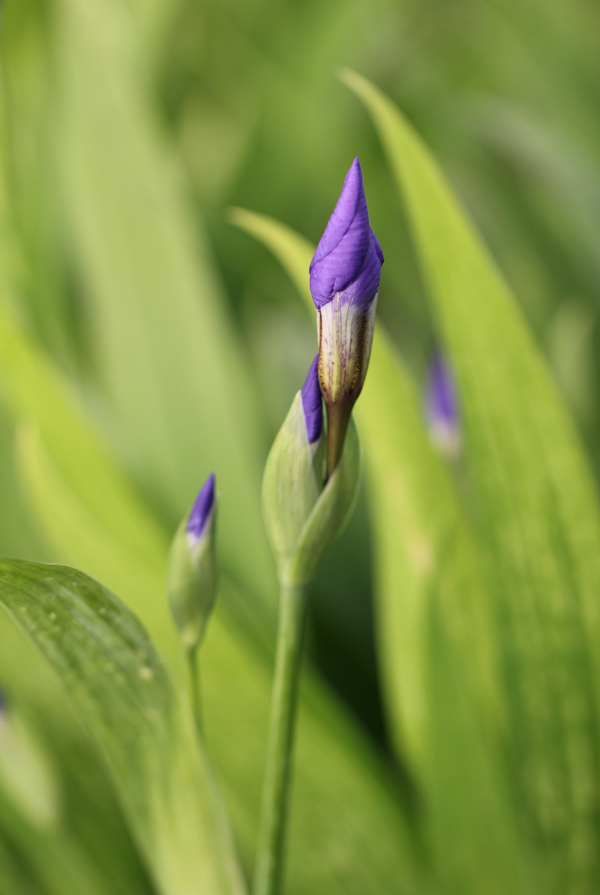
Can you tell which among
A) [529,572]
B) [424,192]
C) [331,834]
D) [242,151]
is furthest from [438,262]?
[242,151]

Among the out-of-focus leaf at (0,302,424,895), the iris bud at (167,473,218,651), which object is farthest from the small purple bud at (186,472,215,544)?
the out-of-focus leaf at (0,302,424,895)

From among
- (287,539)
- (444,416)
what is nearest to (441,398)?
(444,416)

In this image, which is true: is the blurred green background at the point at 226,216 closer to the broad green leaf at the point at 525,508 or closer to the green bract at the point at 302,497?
the broad green leaf at the point at 525,508

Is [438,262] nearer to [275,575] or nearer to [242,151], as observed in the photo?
[275,575]

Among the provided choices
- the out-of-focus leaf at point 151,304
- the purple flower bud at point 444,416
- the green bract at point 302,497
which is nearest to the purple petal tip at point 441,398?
the purple flower bud at point 444,416

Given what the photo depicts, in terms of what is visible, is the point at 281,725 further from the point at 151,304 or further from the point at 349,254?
the point at 151,304

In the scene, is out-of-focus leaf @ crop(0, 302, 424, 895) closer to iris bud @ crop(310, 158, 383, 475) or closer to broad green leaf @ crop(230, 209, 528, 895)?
broad green leaf @ crop(230, 209, 528, 895)
